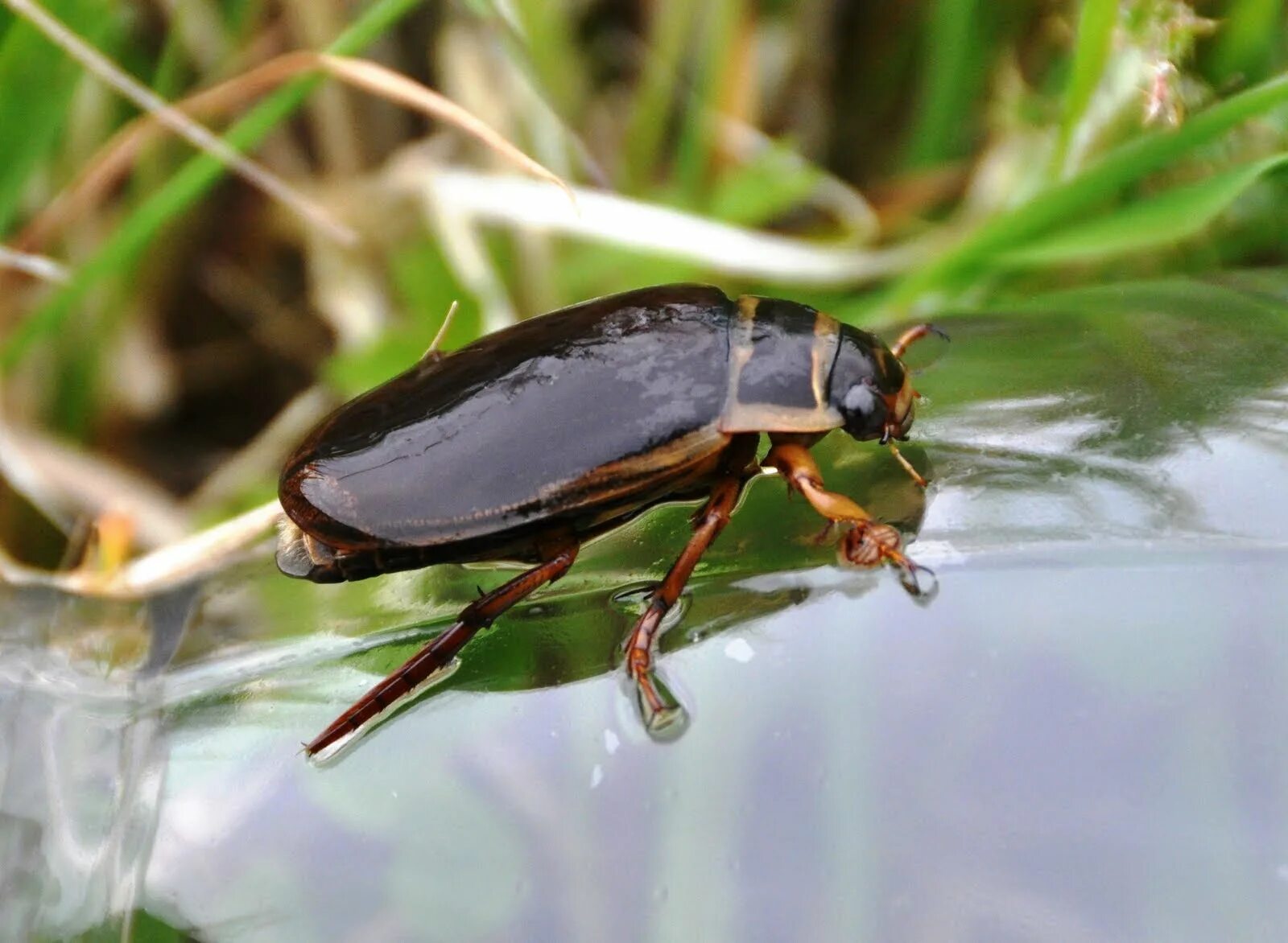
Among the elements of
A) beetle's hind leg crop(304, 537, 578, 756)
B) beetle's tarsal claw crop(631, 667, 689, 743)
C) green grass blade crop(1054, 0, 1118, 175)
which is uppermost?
green grass blade crop(1054, 0, 1118, 175)

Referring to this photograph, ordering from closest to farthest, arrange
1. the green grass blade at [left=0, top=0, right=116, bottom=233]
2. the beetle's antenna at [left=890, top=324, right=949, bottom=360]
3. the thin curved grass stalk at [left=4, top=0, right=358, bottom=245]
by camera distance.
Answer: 1. the beetle's antenna at [left=890, top=324, right=949, bottom=360]
2. the thin curved grass stalk at [left=4, top=0, right=358, bottom=245]
3. the green grass blade at [left=0, top=0, right=116, bottom=233]

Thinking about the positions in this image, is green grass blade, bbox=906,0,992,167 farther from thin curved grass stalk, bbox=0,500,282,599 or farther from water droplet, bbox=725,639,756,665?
water droplet, bbox=725,639,756,665

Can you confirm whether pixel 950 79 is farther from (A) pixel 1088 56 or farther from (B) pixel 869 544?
(B) pixel 869 544

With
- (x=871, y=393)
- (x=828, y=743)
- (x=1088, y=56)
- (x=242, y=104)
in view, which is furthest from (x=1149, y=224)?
(x=242, y=104)

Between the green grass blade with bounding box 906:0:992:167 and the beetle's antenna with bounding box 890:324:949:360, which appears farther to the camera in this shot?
the green grass blade with bounding box 906:0:992:167

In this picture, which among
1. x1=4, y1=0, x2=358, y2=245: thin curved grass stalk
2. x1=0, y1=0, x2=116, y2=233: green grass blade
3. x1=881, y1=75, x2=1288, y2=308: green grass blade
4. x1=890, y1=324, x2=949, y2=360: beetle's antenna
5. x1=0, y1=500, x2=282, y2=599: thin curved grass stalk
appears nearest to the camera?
x1=890, y1=324, x2=949, y2=360: beetle's antenna

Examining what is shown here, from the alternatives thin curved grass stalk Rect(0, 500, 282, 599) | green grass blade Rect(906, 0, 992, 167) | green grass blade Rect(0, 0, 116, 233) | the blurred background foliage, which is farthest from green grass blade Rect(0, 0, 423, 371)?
green grass blade Rect(906, 0, 992, 167)

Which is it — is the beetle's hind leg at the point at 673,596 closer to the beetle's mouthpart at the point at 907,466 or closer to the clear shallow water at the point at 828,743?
the clear shallow water at the point at 828,743

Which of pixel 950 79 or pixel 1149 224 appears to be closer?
pixel 1149 224
